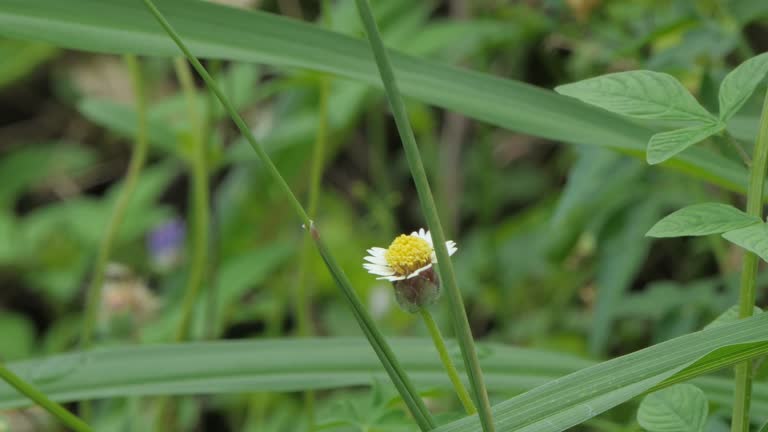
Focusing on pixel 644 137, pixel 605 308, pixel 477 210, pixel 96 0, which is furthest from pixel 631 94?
pixel 477 210

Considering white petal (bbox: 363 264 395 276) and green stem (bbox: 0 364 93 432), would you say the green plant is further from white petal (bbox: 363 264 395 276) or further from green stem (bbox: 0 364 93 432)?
green stem (bbox: 0 364 93 432)

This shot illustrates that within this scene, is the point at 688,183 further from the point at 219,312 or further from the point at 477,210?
the point at 477,210

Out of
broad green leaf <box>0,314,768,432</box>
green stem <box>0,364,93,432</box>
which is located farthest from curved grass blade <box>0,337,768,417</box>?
green stem <box>0,364,93,432</box>

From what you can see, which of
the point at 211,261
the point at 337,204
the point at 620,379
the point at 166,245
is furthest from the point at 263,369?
the point at 337,204

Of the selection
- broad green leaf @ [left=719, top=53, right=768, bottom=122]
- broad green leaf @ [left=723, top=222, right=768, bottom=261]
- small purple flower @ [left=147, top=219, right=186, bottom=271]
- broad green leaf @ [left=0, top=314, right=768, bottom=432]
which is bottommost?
broad green leaf @ [left=723, top=222, right=768, bottom=261]

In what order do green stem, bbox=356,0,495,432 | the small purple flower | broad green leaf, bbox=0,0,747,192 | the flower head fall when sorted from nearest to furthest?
green stem, bbox=356,0,495,432 → the flower head → broad green leaf, bbox=0,0,747,192 → the small purple flower

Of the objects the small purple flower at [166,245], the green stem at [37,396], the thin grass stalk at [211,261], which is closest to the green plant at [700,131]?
the green stem at [37,396]
